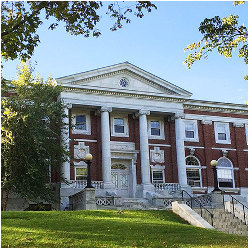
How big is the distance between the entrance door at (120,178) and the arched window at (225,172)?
26.5ft

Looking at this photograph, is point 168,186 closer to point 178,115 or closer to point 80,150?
point 178,115

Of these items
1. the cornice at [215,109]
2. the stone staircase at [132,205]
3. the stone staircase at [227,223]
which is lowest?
the stone staircase at [227,223]

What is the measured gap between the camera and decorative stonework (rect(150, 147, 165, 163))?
1465 inches

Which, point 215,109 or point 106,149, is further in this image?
point 215,109

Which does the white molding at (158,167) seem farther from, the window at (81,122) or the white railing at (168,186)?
the window at (81,122)

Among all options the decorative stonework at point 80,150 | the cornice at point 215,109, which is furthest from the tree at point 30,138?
the cornice at point 215,109

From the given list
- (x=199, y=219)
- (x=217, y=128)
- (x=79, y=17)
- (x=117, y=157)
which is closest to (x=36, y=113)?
(x=117, y=157)

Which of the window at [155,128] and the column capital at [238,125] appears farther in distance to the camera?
the column capital at [238,125]

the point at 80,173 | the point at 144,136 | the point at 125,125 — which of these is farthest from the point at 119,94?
the point at 80,173

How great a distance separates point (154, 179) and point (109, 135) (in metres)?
5.11

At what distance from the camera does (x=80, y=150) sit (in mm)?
35062

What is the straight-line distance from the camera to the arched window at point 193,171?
125 feet

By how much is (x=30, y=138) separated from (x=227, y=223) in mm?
11580

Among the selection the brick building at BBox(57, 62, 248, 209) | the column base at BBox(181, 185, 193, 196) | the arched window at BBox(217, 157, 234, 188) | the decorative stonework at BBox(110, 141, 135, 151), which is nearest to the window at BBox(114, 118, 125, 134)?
the brick building at BBox(57, 62, 248, 209)
